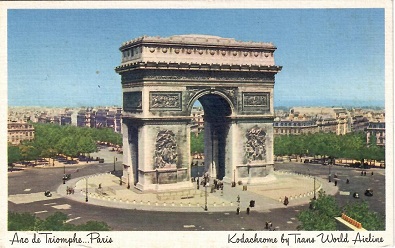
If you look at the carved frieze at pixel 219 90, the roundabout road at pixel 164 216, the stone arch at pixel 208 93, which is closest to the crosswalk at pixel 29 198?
the roundabout road at pixel 164 216

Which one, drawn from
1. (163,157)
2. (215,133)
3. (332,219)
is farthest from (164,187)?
(332,219)

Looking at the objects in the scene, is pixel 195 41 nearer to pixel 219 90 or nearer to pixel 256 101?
pixel 219 90

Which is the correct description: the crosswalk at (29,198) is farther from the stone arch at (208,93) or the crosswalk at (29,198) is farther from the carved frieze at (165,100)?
the stone arch at (208,93)

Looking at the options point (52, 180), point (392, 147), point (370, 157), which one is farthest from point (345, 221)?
point (370, 157)

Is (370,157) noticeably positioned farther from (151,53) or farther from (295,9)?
(295,9)

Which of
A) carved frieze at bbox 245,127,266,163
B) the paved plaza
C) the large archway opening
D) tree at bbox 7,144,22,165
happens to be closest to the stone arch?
the large archway opening

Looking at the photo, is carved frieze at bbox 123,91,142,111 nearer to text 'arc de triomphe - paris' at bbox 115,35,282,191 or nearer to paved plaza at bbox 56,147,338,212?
text 'arc de triomphe - paris' at bbox 115,35,282,191
